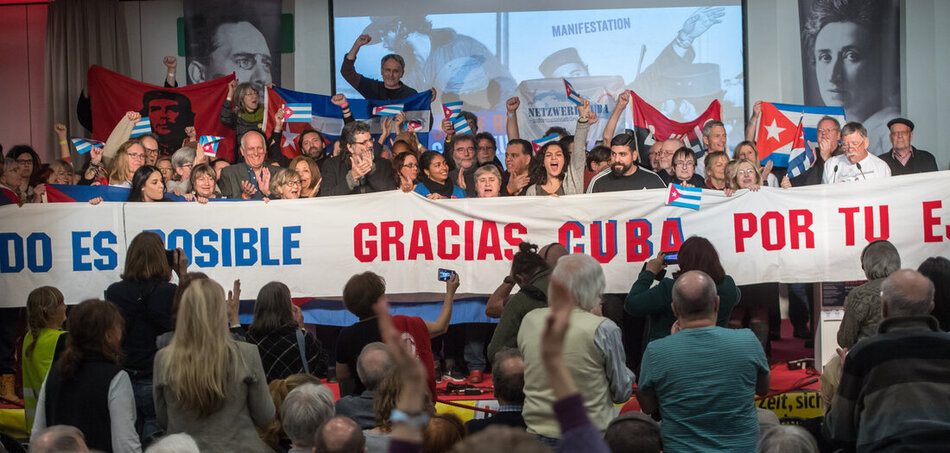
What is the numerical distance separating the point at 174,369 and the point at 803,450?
8.04ft

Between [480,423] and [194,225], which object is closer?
[480,423]

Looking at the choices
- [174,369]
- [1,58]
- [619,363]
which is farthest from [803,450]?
[1,58]

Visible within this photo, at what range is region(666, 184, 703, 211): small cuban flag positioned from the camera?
24.3 ft

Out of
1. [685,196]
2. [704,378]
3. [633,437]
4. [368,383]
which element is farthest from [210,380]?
[685,196]

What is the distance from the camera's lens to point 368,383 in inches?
166

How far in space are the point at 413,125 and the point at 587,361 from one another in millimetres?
7030

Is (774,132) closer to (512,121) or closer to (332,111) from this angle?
(512,121)

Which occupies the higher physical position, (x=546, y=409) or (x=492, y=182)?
(x=492, y=182)

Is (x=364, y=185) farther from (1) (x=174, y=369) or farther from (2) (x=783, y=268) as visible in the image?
(1) (x=174, y=369)

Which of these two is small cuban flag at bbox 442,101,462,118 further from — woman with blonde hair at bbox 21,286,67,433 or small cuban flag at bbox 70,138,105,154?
woman with blonde hair at bbox 21,286,67,433

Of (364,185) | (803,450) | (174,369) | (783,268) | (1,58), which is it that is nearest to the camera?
(803,450)

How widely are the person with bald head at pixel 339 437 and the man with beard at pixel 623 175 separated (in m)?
5.10

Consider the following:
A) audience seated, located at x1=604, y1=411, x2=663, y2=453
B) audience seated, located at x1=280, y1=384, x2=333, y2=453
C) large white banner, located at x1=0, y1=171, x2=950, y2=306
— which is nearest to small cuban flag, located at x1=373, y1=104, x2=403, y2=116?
large white banner, located at x1=0, y1=171, x2=950, y2=306

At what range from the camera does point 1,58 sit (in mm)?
12156
